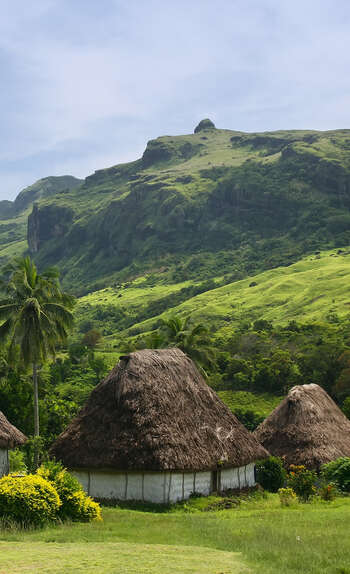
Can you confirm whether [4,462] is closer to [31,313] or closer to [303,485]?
[31,313]

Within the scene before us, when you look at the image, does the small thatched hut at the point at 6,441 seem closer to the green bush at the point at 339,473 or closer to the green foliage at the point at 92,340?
the green bush at the point at 339,473

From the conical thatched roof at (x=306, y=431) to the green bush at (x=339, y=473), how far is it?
282 centimetres

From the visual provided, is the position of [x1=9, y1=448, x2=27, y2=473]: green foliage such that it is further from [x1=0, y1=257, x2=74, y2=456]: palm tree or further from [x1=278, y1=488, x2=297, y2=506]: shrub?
[x1=278, y1=488, x2=297, y2=506]: shrub

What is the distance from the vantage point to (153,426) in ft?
91.9

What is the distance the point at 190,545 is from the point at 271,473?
19381mm

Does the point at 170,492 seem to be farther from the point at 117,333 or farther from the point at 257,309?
the point at 117,333

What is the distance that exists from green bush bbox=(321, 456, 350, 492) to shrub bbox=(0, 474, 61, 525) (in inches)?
707

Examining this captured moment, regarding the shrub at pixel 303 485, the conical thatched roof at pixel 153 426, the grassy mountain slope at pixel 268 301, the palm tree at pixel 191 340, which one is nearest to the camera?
the conical thatched roof at pixel 153 426

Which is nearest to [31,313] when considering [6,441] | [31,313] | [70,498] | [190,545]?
[31,313]

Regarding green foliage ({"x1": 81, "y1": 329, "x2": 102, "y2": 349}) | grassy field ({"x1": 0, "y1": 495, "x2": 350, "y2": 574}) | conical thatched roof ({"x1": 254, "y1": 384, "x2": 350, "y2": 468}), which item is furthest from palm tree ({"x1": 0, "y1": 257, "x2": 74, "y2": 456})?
green foliage ({"x1": 81, "y1": 329, "x2": 102, "y2": 349})

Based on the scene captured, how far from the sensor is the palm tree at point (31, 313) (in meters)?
36.4

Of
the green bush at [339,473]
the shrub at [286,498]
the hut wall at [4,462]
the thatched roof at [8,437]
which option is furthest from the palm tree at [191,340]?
the shrub at [286,498]

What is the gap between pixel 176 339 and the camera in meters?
46.8

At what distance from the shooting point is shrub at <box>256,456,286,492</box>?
3500cm
